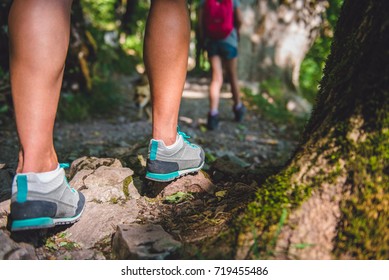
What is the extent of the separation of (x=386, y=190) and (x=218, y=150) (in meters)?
3.08

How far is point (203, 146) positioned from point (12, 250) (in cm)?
304

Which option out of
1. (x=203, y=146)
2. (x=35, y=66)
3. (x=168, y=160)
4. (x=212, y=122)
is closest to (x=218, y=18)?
(x=212, y=122)

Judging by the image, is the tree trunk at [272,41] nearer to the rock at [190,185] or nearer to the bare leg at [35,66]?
the rock at [190,185]

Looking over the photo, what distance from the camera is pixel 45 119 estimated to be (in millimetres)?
1462

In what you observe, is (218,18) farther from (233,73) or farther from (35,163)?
(35,163)

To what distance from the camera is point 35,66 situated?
1.42 metres

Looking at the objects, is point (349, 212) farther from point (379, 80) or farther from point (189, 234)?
point (189, 234)

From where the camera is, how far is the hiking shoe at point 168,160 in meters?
1.78

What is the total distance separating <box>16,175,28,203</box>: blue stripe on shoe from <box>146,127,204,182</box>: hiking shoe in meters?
0.56

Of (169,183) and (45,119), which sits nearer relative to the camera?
(45,119)

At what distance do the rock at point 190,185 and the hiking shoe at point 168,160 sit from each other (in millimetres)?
123

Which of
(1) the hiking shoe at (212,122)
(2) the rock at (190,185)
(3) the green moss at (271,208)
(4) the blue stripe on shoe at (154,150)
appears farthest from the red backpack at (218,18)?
(3) the green moss at (271,208)

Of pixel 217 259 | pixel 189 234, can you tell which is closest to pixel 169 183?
pixel 189 234

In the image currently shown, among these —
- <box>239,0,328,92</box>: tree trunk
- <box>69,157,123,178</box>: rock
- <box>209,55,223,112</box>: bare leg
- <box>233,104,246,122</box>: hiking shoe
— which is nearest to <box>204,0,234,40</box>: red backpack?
<box>209,55,223,112</box>: bare leg
